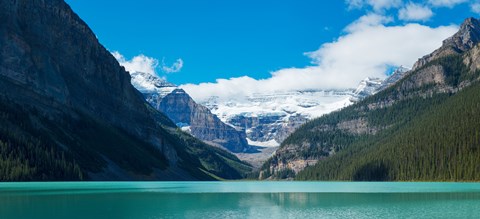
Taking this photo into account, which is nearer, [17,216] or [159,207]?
[17,216]

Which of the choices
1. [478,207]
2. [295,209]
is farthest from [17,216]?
[478,207]

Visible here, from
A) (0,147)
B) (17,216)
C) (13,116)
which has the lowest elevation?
(17,216)

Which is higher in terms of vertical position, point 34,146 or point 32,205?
point 34,146

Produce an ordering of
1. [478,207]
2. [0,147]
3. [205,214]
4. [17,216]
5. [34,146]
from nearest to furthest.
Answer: [17,216] < [205,214] < [478,207] < [0,147] < [34,146]

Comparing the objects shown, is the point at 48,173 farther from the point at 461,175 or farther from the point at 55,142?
the point at 461,175

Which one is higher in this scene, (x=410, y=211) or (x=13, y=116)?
(x=13, y=116)

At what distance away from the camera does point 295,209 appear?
6950 cm

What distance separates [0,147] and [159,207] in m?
108

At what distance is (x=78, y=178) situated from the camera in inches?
7062

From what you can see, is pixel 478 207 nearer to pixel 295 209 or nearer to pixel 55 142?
pixel 295 209

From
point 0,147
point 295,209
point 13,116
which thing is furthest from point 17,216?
point 13,116

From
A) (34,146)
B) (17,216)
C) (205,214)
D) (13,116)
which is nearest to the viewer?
(17,216)

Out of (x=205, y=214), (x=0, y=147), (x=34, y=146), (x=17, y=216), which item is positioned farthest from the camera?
(x=34, y=146)

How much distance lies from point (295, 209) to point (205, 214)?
1384 cm
